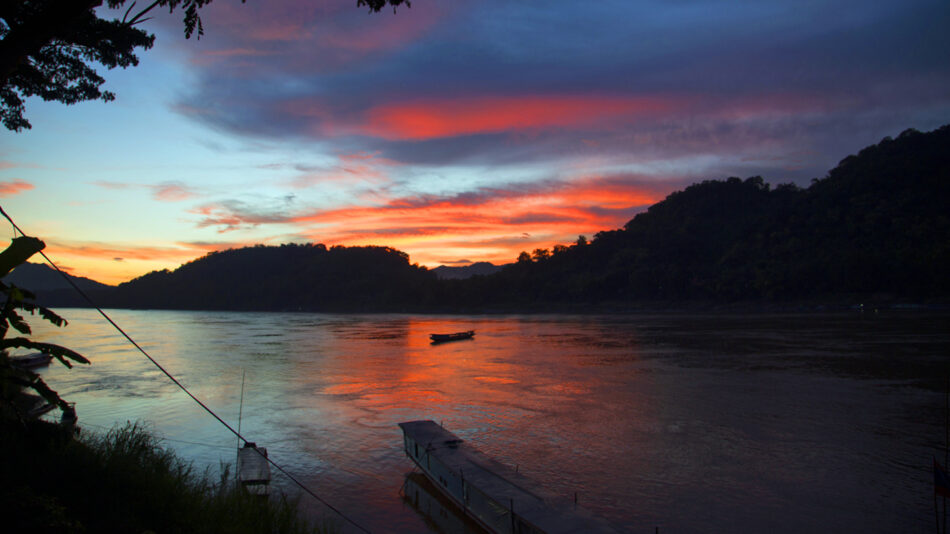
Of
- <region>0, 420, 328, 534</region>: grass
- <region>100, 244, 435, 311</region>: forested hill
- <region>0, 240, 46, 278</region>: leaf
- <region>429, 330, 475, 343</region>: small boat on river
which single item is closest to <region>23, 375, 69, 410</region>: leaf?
<region>0, 420, 328, 534</region>: grass

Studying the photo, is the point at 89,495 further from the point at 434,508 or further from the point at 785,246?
the point at 785,246

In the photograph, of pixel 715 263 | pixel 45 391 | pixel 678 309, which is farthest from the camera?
pixel 715 263

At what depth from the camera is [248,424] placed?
18750 millimetres

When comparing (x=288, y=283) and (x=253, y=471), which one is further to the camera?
(x=288, y=283)

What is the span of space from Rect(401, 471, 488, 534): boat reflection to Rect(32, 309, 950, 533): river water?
0.10 metres

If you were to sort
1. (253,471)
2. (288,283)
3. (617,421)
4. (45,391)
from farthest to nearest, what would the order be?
(288,283)
(617,421)
(253,471)
(45,391)

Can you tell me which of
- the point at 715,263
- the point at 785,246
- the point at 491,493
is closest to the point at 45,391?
the point at 491,493

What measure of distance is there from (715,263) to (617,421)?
4075 inches

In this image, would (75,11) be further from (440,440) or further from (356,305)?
(356,305)

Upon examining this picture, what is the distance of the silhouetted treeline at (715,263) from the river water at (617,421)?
54522 mm

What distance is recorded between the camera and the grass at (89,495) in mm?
4859

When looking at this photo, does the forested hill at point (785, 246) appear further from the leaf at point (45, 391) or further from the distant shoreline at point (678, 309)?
the leaf at point (45, 391)

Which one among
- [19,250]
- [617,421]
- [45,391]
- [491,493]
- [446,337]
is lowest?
[617,421]

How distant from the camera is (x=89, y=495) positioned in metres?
6.01
